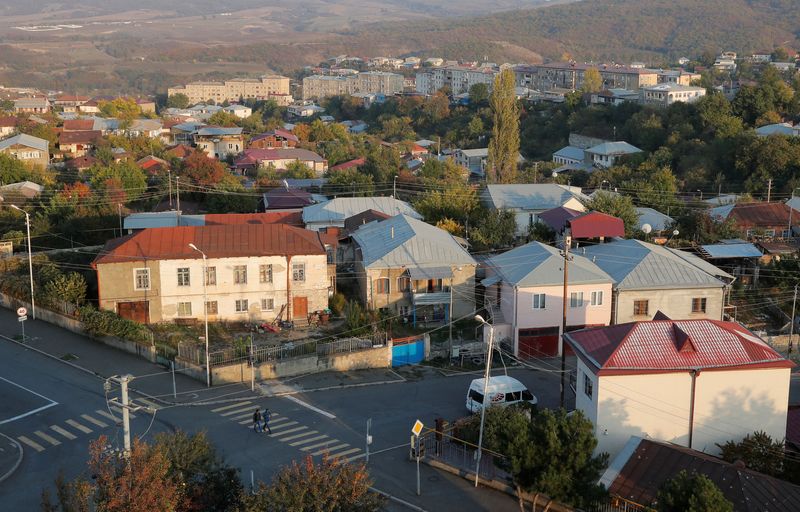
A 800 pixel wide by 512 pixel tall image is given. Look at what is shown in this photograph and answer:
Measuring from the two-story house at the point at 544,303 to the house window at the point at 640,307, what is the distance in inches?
31.7

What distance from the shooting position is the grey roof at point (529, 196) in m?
34.3

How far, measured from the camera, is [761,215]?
3275cm

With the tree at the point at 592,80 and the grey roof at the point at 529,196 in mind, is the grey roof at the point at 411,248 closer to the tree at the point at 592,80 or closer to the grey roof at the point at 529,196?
the grey roof at the point at 529,196

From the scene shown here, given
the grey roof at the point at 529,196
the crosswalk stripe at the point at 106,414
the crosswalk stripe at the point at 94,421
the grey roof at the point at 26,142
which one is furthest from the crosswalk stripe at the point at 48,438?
the grey roof at the point at 26,142

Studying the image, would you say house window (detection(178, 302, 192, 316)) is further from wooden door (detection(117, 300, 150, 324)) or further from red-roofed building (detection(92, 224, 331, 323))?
wooden door (detection(117, 300, 150, 324))

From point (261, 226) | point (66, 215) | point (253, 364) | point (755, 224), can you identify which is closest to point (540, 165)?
point (755, 224)

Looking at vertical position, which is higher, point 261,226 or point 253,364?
point 261,226

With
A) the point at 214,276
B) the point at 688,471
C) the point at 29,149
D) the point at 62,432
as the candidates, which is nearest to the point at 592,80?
the point at 29,149

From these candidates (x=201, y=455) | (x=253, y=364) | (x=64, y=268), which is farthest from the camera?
(x=64, y=268)

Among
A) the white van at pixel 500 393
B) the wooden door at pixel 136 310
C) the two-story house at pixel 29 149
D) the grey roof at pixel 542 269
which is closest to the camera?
the white van at pixel 500 393

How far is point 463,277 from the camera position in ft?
79.9

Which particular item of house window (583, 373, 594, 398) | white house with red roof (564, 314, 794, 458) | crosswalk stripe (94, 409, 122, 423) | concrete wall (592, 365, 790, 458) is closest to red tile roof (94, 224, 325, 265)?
crosswalk stripe (94, 409, 122, 423)

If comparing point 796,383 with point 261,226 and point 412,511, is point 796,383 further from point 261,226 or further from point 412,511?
point 261,226

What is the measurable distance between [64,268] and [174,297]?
608 centimetres
